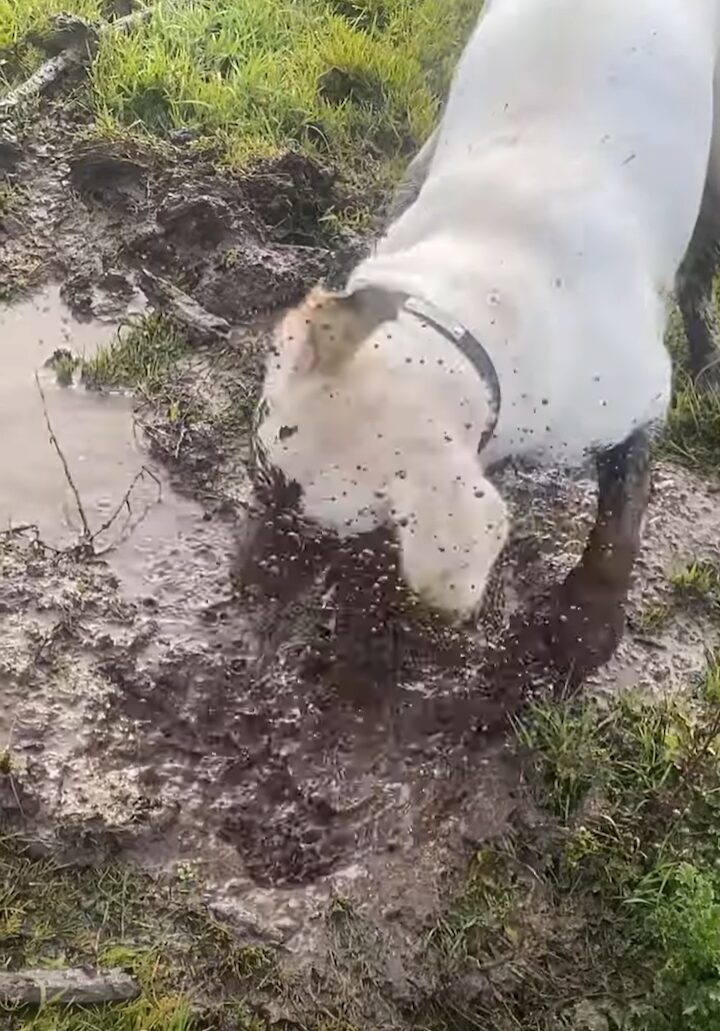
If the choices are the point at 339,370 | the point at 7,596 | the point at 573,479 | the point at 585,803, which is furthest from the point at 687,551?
the point at 7,596

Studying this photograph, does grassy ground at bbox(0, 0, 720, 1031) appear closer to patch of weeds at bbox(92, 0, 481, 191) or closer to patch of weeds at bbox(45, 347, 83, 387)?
patch of weeds at bbox(45, 347, 83, 387)

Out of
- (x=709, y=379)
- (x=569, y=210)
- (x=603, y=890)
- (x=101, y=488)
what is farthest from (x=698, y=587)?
(x=101, y=488)

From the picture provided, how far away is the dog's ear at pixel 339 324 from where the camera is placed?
2342 mm

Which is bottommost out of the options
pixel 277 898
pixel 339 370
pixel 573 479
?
pixel 277 898

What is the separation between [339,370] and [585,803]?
42.9 inches

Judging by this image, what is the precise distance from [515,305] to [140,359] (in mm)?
1149

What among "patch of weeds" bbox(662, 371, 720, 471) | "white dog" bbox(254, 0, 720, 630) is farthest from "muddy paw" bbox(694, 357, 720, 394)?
"white dog" bbox(254, 0, 720, 630)

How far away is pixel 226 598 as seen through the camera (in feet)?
9.44

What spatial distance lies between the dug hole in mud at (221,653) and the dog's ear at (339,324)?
0.60 metres

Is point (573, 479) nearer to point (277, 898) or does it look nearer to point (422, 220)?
point (422, 220)

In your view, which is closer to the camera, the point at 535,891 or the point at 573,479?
the point at 535,891

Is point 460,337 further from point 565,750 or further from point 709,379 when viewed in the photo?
point 709,379

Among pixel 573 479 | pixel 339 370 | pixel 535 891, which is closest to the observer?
pixel 339 370

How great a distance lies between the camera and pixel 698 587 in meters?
3.09
